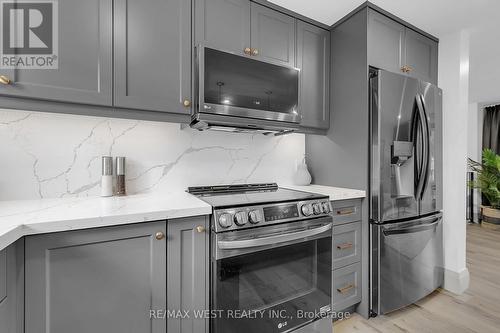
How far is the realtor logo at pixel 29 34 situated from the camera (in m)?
1.14

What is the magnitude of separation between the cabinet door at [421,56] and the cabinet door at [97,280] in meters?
2.47

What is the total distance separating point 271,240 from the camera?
4.42 feet

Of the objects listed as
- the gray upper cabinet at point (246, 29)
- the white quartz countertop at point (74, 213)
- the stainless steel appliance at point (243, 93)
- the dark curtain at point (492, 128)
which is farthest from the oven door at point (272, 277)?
the dark curtain at point (492, 128)

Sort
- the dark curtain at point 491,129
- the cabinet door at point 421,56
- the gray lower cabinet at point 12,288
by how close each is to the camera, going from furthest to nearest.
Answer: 1. the dark curtain at point 491,129
2. the cabinet door at point 421,56
3. the gray lower cabinet at point 12,288

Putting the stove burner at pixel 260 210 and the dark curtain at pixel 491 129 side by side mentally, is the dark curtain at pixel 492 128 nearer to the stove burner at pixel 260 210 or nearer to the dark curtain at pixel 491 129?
the dark curtain at pixel 491 129

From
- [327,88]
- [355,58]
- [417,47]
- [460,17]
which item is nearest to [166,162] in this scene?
[327,88]

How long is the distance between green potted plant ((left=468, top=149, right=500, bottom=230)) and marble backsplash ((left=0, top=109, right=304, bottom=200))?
4.43m

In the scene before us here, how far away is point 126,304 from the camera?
3.59 ft

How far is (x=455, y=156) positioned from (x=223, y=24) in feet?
7.77

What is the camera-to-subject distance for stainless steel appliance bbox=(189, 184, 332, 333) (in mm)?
1256

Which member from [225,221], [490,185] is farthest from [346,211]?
[490,185]

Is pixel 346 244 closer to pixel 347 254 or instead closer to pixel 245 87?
pixel 347 254

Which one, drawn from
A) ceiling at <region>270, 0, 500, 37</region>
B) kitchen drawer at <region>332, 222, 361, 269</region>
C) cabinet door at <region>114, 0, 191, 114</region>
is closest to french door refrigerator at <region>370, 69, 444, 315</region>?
kitchen drawer at <region>332, 222, 361, 269</region>

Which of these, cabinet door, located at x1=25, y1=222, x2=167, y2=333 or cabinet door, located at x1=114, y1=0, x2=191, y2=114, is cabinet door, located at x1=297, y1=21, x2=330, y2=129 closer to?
cabinet door, located at x1=114, y1=0, x2=191, y2=114
